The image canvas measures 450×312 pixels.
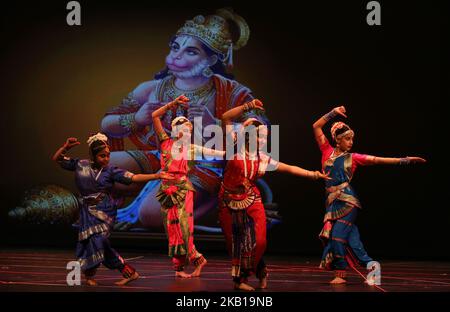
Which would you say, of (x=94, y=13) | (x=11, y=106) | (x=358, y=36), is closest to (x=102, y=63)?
(x=94, y=13)

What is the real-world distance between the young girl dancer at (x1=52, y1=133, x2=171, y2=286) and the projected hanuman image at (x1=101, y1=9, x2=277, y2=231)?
3.13 metres

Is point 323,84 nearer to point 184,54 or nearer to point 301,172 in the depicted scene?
point 184,54

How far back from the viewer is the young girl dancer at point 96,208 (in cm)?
566

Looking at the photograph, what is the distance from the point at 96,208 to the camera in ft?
18.7

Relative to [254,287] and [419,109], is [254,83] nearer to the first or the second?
[419,109]

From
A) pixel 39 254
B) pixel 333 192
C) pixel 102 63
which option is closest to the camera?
pixel 333 192

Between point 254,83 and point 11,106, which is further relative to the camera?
point 11,106

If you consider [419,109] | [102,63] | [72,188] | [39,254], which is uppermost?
[102,63]

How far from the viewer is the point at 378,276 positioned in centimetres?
634

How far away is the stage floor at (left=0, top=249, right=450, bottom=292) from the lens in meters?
5.56

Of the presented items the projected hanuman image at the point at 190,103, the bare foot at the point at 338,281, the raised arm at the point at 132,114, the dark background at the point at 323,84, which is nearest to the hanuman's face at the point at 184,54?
the projected hanuman image at the point at 190,103

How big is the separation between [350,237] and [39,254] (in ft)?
13.0

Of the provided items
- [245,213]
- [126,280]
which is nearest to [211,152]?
[245,213]

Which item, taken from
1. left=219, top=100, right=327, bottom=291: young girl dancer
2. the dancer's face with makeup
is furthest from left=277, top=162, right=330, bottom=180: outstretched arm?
the dancer's face with makeup
